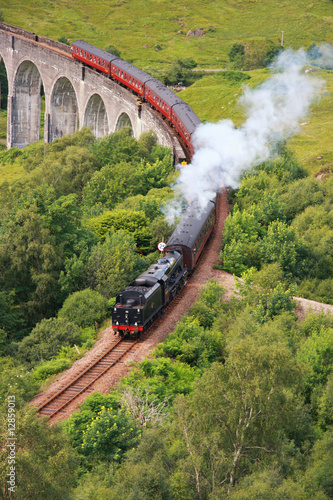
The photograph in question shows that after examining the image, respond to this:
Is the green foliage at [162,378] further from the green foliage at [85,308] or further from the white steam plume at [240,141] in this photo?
the white steam plume at [240,141]

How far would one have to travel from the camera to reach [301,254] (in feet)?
142

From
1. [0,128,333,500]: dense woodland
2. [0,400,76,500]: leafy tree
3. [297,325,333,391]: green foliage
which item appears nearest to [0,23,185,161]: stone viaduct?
[0,128,333,500]: dense woodland

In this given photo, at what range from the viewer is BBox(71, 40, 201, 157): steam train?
54.3 meters

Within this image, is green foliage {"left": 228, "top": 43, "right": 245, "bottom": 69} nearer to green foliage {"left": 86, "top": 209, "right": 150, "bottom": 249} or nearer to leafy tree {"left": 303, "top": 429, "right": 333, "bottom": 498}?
green foliage {"left": 86, "top": 209, "right": 150, "bottom": 249}

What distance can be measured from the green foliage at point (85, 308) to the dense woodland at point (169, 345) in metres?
0.09

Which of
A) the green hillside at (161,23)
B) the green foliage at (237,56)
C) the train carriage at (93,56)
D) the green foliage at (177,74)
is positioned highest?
the green hillside at (161,23)

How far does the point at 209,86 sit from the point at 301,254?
209ft

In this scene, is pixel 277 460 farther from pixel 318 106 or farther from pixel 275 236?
pixel 318 106

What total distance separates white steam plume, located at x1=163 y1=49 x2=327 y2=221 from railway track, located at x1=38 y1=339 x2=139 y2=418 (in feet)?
51.6

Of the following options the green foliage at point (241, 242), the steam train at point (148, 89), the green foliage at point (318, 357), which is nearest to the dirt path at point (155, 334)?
the green foliage at point (241, 242)

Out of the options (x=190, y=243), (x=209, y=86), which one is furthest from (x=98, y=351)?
(x=209, y=86)

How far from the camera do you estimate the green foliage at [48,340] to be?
1144 inches

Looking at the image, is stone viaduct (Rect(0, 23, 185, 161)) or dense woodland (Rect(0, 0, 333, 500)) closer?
dense woodland (Rect(0, 0, 333, 500))

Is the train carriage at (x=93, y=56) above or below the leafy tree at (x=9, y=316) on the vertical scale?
above
